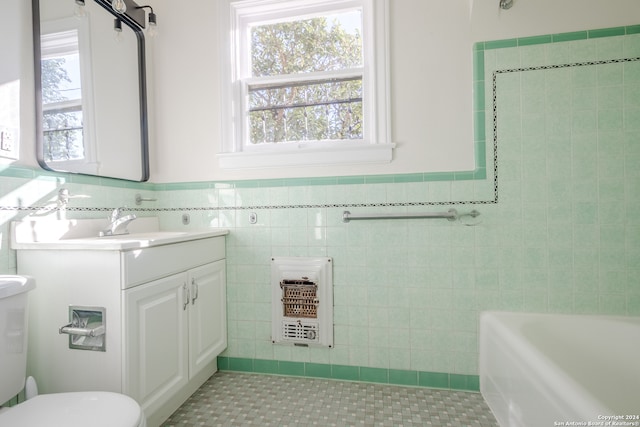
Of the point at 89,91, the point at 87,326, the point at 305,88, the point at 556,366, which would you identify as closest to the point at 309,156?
the point at 305,88

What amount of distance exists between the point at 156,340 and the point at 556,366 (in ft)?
5.03

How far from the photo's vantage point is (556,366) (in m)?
1.17

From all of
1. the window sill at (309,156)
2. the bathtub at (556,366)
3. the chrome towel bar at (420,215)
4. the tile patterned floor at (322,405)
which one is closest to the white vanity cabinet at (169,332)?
the tile patterned floor at (322,405)

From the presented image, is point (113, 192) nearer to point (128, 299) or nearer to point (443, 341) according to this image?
point (128, 299)

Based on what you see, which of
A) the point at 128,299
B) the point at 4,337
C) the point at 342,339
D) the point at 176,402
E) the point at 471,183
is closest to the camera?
the point at 4,337

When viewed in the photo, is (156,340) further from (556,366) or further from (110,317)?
(556,366)

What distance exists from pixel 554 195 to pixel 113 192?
2.40m

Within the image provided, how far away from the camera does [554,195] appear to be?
1839 millimetres

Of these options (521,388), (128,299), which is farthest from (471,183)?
(128,299)

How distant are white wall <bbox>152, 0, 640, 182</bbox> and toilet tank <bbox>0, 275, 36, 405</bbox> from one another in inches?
46.8

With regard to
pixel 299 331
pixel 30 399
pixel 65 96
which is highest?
pixel 65 96

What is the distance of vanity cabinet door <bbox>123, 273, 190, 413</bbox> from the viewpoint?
136 centimetres

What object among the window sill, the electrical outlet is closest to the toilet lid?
the electrical outlet

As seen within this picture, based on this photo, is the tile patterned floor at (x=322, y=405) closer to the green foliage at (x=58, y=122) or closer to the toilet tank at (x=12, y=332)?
the toilet tank at (x=12, y=332)
